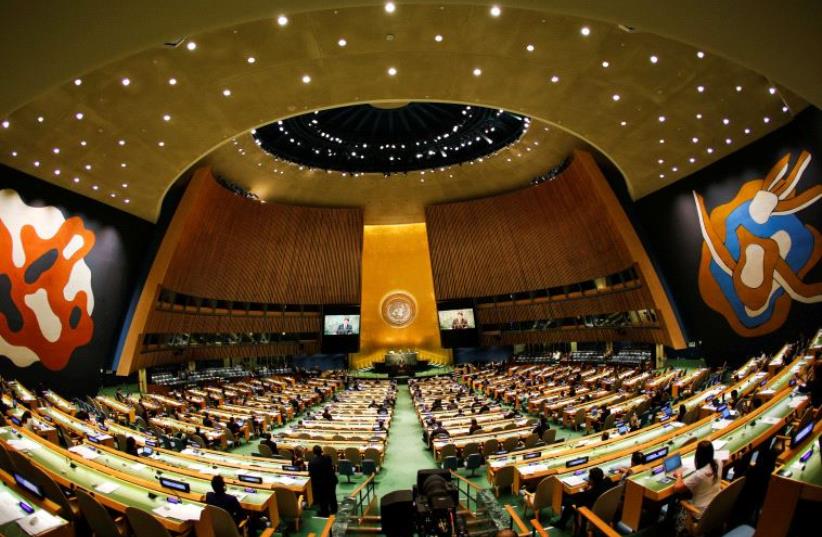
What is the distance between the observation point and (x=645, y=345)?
72.0 feet

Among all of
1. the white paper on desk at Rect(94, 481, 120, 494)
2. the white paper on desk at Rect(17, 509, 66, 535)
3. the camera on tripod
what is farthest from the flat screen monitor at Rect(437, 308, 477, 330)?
the white paper on desk at Rect(17, 509, 66, 535)

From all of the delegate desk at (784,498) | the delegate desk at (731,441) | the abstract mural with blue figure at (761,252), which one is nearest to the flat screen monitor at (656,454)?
the delegate desk at (731,441)

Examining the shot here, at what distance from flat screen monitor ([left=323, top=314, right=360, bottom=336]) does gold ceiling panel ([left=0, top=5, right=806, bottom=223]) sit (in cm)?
1521

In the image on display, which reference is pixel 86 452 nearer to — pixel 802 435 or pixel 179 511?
pixel 179 511

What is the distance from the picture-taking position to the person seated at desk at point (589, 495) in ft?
16.5

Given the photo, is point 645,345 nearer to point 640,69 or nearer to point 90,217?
point 640,69

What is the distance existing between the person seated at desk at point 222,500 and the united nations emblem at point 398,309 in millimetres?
30094

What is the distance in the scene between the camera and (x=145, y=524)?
3842 mm

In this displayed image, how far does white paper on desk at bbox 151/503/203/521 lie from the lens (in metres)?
4.49

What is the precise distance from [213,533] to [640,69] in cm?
1469

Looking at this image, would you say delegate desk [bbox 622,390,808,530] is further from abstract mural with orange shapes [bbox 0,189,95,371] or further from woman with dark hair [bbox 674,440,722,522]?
abstract mural with orange shapes [bbox 0,189,95,371]

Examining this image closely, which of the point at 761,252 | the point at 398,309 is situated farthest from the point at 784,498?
the point at 398,309

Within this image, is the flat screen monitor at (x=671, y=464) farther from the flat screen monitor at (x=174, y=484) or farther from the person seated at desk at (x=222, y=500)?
the flat screen monitor at (x=174, y=484)

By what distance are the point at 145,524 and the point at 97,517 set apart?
0.62m
